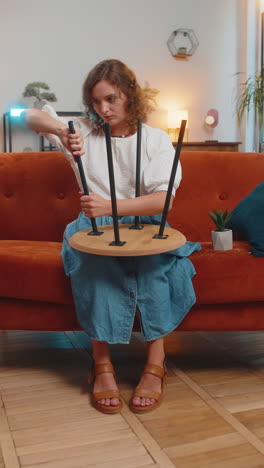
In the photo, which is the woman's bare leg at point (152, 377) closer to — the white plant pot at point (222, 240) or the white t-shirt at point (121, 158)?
the white plant pot at point (222, 240)

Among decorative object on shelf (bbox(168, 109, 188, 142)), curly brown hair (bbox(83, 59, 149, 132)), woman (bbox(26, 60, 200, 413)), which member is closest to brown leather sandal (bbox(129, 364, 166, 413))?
woman (bbox(26, 60, 200, 413))

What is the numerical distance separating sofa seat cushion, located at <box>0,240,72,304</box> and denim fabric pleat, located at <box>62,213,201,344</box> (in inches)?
3.2

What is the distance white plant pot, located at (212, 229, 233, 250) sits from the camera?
1552 millimetres

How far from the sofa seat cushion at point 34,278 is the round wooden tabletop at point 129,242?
170 mm

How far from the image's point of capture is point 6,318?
1.56 metres

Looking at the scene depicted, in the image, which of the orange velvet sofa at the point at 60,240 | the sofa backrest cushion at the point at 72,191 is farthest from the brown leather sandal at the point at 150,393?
the sofa backrest cushion at the point at 72,191

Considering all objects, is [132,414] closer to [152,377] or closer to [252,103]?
[152,377]

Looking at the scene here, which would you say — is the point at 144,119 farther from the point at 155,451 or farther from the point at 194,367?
the point at 155,451

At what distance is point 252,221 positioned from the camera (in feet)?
5.31

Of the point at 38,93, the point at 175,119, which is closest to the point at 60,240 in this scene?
the point at 38,93

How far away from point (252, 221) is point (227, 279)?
0.86 ft

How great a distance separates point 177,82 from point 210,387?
4.72 metres

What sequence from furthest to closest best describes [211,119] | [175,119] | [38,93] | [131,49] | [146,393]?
[211,119]
[175,119]
[131,49]
[38,93]
[146,393]

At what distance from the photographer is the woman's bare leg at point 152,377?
1348mm
